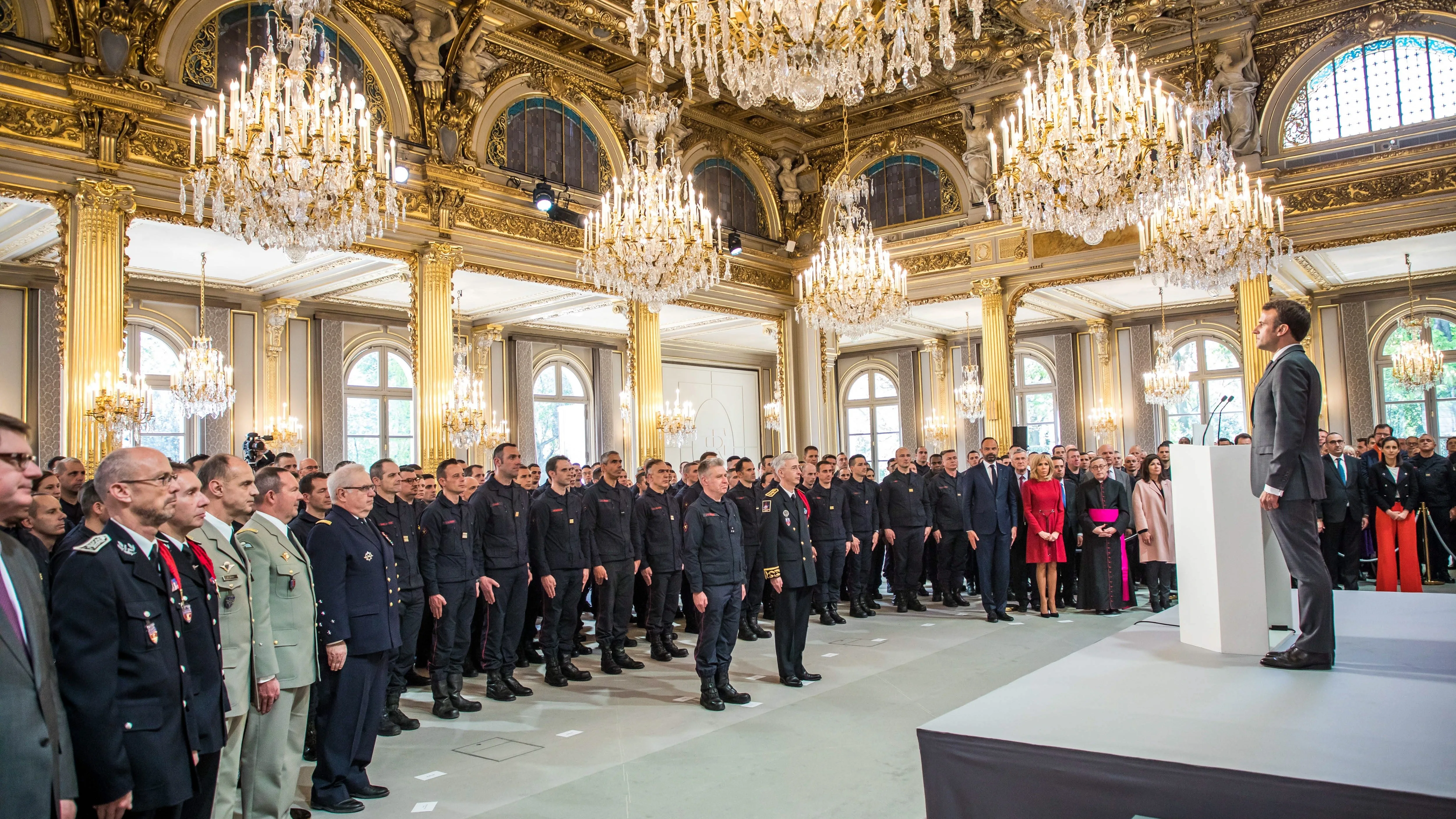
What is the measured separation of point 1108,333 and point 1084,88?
11852 mm

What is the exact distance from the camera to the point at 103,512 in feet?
9.90

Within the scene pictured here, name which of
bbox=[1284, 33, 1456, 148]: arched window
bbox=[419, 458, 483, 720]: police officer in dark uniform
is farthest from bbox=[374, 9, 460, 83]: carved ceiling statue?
bbox=[1284, 33, 1456, 148]: arched window

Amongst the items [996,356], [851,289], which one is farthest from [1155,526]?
[996,356]

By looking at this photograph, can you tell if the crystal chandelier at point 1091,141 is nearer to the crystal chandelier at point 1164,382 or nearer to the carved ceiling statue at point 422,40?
the carved ceiling statue at point 422,40

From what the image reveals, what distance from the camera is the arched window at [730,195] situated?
44.5ft

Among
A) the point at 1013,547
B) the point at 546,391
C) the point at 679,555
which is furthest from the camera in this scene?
the point at 546,391

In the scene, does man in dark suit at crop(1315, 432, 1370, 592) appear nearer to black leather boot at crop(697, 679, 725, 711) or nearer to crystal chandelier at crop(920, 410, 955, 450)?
black leather boot at crop(697, 679, 725, 711)

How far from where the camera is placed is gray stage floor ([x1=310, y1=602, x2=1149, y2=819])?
3.90m

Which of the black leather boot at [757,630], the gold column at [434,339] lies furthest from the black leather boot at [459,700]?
the gold column at [434,339]

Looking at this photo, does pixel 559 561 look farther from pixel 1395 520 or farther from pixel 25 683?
pixel 1395 520

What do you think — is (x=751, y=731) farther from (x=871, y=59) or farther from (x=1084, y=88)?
(x=1084, y=88)

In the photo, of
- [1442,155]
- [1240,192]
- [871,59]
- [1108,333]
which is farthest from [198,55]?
[1108,333]

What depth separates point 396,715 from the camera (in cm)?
520

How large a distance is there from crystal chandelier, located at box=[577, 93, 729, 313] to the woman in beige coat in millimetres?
4487
